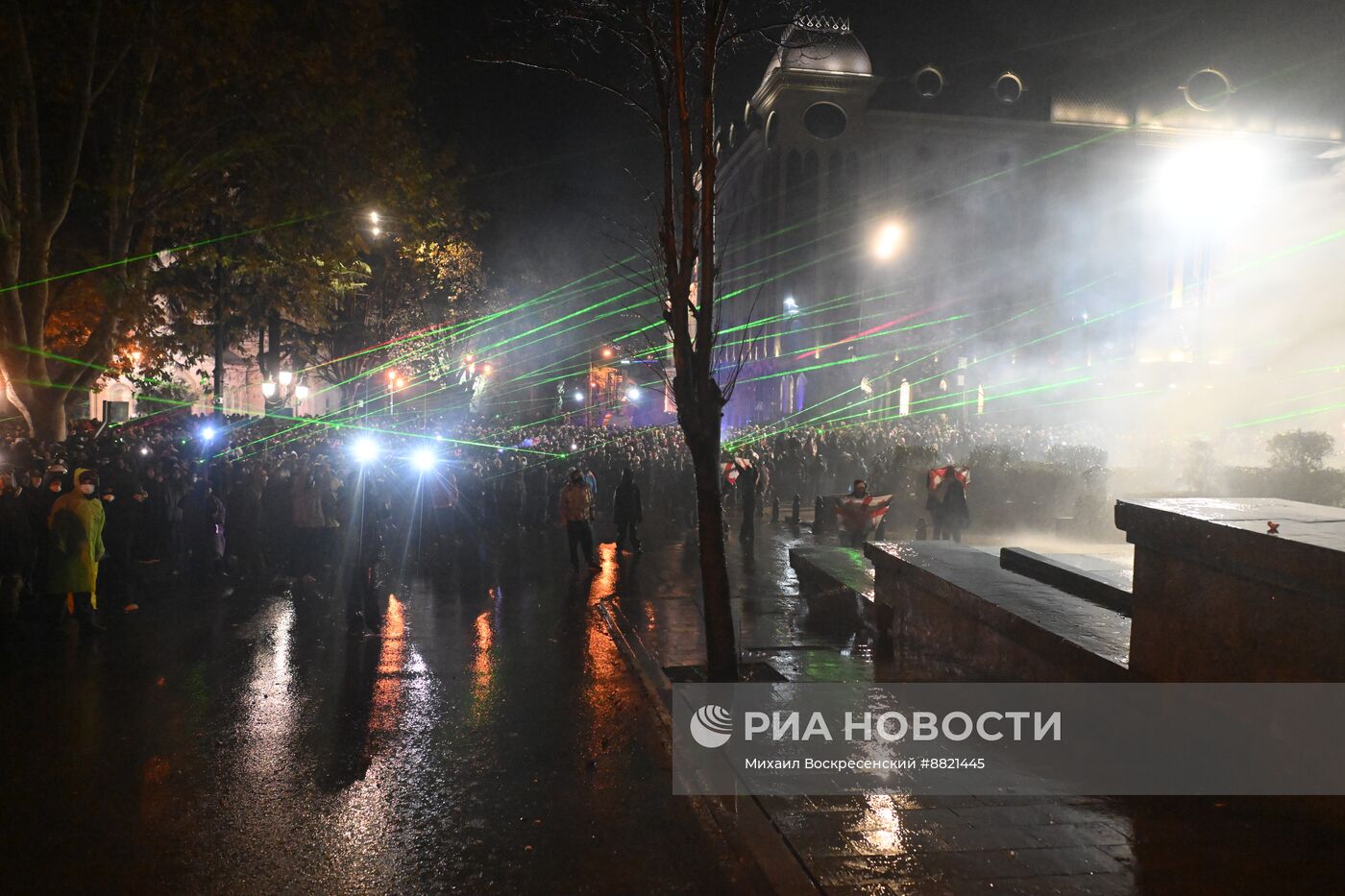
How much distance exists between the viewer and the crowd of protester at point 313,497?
9.56 m

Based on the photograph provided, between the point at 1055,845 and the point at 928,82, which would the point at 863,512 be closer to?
the point at 1055,845

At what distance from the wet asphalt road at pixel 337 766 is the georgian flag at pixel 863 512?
7170 millimetres

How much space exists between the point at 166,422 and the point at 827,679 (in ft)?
80.8

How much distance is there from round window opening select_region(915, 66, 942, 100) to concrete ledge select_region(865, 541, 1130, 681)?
49.9m

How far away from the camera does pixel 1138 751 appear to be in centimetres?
491

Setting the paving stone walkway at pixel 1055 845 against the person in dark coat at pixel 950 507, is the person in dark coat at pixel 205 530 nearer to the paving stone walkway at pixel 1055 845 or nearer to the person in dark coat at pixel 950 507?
the paving stone walkway at pixel 1055 845

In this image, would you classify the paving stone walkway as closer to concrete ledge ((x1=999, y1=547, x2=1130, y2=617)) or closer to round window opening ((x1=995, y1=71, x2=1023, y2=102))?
concrete ledge ((x1=999, y1=547, x2=1130, y2=617))

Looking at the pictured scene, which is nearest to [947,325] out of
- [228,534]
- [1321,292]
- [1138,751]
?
[1321,292]

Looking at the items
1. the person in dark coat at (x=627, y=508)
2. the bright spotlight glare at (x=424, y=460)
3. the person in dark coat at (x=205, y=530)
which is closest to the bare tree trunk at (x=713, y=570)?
the person in dark coat at (x=627, y=508)

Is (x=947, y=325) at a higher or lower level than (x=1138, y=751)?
higher

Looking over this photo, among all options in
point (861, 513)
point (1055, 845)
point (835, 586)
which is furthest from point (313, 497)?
point (1055, 845)

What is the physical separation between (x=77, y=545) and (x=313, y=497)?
3.59 meters

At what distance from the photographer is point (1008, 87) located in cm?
5356

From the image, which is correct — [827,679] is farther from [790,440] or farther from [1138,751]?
[790,440]
